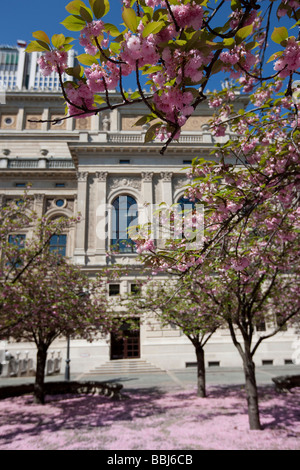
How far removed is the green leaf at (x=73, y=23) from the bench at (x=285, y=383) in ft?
55.3

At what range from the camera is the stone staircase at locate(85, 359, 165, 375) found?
24.7m

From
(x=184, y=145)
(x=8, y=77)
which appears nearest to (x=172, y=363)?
(x=184, y=145)

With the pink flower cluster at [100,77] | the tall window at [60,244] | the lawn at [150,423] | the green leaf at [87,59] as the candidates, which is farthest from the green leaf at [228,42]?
the tall window at [60,244]

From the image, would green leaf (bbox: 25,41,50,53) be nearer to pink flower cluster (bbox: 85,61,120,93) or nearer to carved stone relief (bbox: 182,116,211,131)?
pink flower cluster (bbox: 85,61,120,93)

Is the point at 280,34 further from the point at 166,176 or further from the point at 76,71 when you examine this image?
the point at 166,176

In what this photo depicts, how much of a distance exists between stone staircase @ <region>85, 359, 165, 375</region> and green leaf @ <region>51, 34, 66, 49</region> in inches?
995

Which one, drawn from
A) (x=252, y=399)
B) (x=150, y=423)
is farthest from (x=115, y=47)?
(x=150, y=423)

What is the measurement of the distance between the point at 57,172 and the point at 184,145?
1343 cm

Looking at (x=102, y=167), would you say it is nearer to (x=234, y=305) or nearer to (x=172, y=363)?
(x=172, y=363)

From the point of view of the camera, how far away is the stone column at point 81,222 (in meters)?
28.6

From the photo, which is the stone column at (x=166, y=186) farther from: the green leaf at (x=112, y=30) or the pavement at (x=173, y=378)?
the green leaf at (x=112, y=30)

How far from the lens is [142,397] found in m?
15.1

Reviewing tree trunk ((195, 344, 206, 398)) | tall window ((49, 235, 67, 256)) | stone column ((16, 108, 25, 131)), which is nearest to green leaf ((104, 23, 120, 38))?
tree trunk ((195, 344, 206, 398))

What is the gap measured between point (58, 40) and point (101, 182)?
95.2 feet
